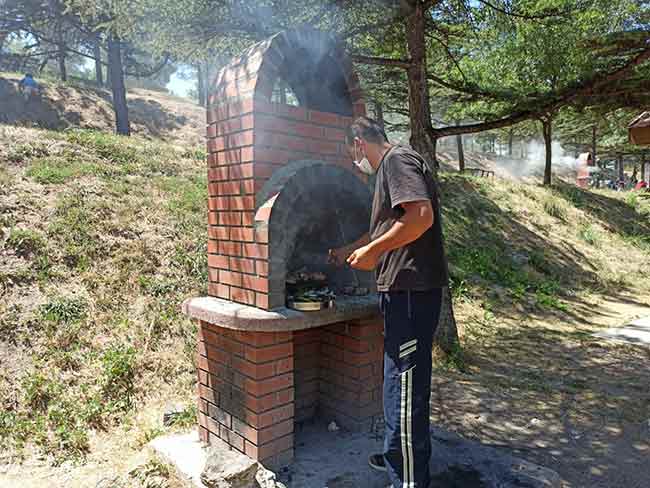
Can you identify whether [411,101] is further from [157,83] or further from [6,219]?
[157,83]

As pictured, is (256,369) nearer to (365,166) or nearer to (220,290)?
(220,290)

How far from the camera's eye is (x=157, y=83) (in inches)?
1831

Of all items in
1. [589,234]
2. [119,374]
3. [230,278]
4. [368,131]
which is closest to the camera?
[368,131]

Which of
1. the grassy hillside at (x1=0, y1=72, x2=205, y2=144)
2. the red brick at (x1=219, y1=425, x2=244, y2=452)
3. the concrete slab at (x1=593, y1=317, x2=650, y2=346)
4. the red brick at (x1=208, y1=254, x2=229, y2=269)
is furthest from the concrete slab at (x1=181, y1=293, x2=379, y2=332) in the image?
the grassy hillside at (x1=0, y1=72, x2=205, y2=144)

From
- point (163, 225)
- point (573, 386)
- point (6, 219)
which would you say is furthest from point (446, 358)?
point (6, 219)

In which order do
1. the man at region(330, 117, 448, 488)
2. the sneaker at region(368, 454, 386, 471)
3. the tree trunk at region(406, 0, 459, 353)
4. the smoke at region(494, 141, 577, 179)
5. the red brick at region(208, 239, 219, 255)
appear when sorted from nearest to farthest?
the man at region(330, 117, 448, 488)
the sneaker at region(368, 454, 386, 471)
the red brick at region(208, 239, 219, 255)
the tree trunk at region(406, 0, 459, 353)
the smoke at region(494, 141, 577, 179)

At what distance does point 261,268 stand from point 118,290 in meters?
3.17

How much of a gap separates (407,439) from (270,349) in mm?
915

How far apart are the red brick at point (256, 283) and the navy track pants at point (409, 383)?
713 millimetres

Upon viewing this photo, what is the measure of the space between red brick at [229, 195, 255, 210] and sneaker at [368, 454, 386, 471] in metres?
1.65

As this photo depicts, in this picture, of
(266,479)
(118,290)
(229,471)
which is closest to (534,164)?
(118,290)

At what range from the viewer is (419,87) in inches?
216

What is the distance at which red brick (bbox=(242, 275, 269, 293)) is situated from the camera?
2607 mm

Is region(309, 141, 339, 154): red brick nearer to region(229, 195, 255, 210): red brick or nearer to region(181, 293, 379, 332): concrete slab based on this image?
region(229, 195, 255, 210): red brick
